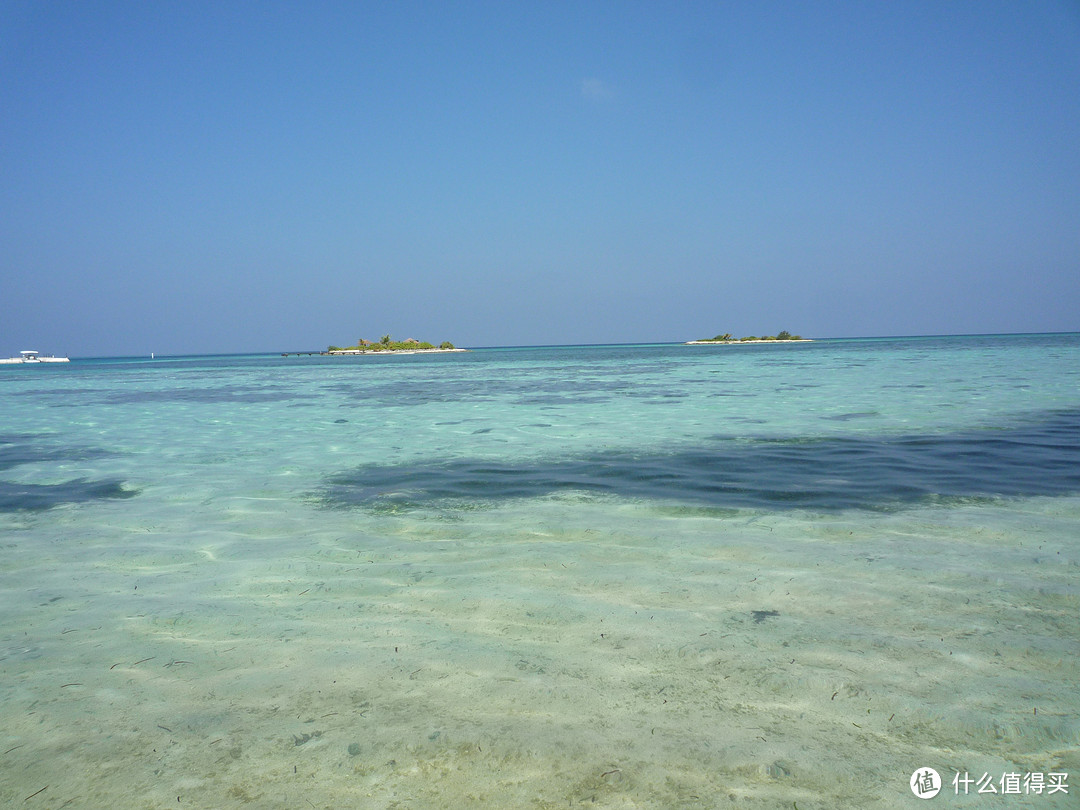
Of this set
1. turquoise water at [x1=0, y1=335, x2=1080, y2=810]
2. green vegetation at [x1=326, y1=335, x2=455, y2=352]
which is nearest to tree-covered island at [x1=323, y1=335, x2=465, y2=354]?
green vegetation at [x1=326, y1=335, x2=455, y2=352]

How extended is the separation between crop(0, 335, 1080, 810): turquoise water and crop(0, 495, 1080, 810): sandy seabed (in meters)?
0.01

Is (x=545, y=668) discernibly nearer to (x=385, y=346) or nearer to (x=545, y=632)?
(x=545, y=632)

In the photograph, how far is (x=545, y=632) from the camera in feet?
8.68

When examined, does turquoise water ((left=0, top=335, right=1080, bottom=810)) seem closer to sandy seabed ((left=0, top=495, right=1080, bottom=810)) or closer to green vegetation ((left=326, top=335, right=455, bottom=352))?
sandy seabed ((left=0, top=495, right=1080, bottom=810))

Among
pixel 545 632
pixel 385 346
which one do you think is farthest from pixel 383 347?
pixel 545 632

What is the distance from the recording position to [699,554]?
357 cm

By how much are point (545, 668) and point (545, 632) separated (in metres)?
0.31

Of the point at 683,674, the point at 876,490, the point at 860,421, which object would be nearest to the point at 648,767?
the point at 683,674

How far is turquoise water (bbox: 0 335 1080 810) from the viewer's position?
178 cm

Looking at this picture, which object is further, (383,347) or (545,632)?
(383,347)

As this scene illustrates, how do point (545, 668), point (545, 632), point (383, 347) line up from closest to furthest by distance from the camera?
point (545, 668)
point (545, 632)
point (383, 347)

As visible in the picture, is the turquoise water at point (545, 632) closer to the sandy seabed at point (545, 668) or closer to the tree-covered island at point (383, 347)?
the sandy seabed at point (545, 668)

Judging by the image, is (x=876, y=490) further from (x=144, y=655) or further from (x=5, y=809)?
(x=5, y=809)

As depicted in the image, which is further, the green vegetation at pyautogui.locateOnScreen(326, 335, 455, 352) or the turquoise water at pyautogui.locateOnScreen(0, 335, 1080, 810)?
the green vegetation at pyautogui.locateOnScreen(326, 335, 455, 352)
